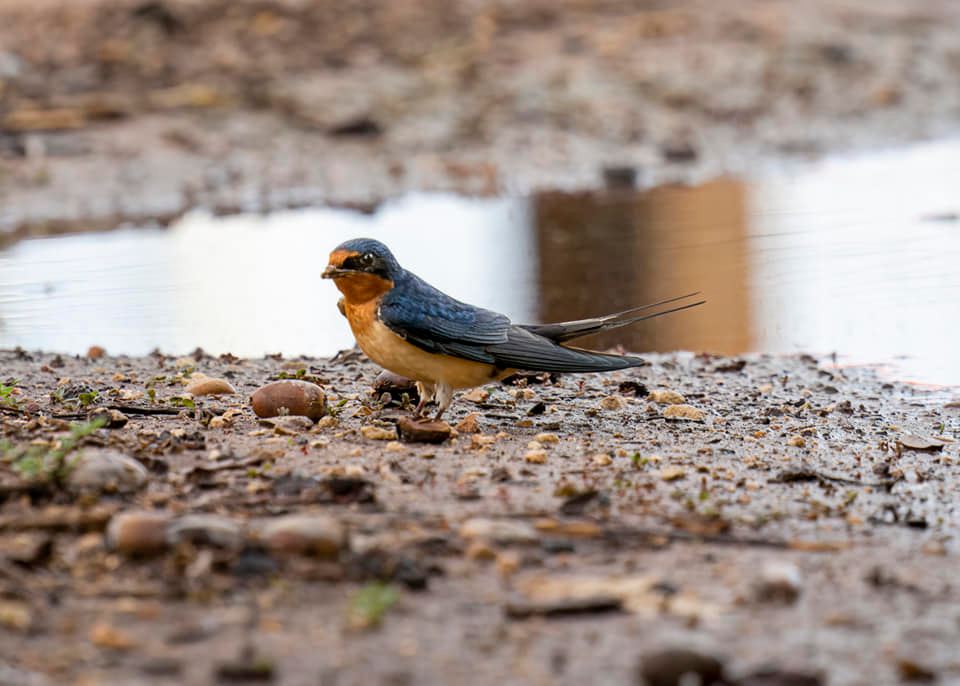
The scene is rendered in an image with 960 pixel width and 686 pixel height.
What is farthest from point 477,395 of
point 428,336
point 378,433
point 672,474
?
point 672,474

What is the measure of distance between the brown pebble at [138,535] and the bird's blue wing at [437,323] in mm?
1492

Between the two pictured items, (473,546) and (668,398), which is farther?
(668,398)

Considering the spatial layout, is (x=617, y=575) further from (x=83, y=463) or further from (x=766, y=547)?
(x=83, y=463)

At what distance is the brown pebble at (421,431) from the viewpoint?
173 inches

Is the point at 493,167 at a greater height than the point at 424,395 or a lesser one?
greater

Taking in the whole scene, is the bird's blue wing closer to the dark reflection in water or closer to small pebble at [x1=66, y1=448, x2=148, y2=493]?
small pebble at [x1=66, y1=448, x2=148, y2=493]

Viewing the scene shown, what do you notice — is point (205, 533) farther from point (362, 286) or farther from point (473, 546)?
point (362, 286)

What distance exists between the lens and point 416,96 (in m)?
12.3

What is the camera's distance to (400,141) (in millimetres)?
11641

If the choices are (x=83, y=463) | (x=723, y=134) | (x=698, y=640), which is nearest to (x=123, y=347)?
(x=83, y=463)

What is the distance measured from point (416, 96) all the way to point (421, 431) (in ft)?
27.2

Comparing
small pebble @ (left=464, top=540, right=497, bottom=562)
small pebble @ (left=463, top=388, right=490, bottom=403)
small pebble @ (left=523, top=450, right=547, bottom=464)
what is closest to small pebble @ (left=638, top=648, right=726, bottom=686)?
small pebble @ (left=464, top=540, right=497, bottom=562)

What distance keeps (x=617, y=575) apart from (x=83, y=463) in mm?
1401

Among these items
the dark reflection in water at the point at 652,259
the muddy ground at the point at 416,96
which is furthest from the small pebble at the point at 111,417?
the muddy ground at the point at 416,96
